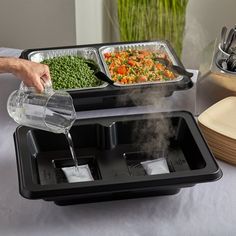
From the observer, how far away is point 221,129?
1194mm

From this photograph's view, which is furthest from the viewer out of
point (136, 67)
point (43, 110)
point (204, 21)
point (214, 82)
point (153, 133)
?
point (204, 21)

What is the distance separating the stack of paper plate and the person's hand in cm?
39

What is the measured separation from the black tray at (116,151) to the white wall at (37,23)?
3.59 ft

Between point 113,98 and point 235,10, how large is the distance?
1225 mm

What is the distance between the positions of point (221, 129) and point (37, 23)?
1359 millimetres

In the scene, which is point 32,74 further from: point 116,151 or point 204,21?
point 204,21

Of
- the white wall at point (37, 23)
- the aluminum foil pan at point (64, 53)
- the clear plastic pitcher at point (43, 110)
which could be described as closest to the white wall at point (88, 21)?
the white wall at point (37, 23)

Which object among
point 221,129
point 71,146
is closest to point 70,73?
point 71,146

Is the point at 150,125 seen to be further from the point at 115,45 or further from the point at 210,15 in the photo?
the point at 210,15

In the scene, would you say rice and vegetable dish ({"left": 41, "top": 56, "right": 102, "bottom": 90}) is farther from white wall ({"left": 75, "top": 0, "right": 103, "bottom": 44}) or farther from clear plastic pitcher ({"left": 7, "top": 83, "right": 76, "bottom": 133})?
white wall ({"left": 75, "top": 0, "right": 103, "bottom": 44})

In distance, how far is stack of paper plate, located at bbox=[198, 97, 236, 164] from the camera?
117 centimetres

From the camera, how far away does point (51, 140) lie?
1.23 metres

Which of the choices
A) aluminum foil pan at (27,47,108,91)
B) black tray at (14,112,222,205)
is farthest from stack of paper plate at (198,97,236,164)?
aluminum foil pan at (27,47,108,91)

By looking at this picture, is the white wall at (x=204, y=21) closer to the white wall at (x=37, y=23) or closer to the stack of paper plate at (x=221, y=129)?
the white wall at (x=37, y=23)
